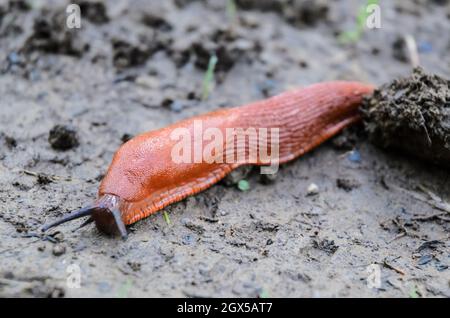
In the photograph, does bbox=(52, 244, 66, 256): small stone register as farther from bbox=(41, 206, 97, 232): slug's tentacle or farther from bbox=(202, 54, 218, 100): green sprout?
bbox=(202, 54, 218, 100): green sprout

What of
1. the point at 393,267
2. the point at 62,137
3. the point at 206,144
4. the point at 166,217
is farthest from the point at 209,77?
the point at 393,267

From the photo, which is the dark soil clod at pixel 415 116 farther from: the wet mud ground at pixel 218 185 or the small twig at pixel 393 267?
the small twig at pixel 393 267

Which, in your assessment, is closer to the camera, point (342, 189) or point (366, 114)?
point (342, 189)

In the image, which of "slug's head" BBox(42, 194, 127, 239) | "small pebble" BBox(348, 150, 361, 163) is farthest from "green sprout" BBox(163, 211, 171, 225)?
"small pebble" BBox(348, 150, 361, 163)

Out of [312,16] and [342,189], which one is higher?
[312,16]

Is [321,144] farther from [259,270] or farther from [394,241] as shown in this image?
[259,270]

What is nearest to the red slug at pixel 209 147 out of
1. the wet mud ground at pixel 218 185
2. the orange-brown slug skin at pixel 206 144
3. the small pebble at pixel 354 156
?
the orange-brown slug skin at pixel 206 144

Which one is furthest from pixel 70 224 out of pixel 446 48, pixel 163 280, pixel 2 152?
pixel 446 48
